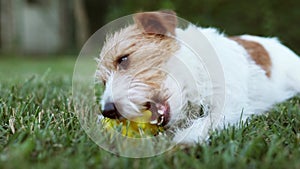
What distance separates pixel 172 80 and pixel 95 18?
58.7 ft

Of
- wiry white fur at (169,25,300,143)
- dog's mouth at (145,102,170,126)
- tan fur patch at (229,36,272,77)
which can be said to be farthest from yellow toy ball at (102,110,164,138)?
tan fur patch at (229,36,272,77)

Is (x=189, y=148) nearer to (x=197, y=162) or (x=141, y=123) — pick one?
(x=197, y=162)

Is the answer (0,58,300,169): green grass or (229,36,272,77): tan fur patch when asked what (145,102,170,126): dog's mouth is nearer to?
(0,58,300,169): green grass

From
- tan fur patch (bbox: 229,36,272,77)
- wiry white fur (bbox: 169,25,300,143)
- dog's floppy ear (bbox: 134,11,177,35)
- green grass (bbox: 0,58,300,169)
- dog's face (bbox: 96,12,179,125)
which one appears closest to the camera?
green grass (bbox: 0,58,300,169)

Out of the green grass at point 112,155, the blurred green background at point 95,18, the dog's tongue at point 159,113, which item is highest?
the blurred green background at point 95,18

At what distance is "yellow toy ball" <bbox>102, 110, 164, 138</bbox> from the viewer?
102 inches

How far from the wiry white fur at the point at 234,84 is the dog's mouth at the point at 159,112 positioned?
0.16 ft

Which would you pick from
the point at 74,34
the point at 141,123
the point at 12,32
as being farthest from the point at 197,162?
the point at 74,34

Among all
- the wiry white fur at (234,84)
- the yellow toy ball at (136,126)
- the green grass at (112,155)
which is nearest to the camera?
the green grass at (112,155)

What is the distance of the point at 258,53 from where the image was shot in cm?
402

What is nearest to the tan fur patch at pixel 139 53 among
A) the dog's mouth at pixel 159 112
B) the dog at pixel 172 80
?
the dog at pixel 172 80

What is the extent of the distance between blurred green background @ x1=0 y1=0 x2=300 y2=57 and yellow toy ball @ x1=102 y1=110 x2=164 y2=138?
800 cm

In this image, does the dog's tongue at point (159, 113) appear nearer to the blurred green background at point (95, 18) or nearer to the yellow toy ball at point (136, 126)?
the yellow toy ball at point (136, 126)

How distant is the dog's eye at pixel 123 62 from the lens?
2992mm
